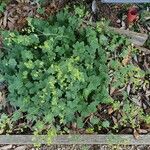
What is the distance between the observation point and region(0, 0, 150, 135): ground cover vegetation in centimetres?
357

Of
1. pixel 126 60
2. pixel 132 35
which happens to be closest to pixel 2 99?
pixel 126 60

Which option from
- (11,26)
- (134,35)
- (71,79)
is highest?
(11,26)

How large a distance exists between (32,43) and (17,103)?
53 centimetres

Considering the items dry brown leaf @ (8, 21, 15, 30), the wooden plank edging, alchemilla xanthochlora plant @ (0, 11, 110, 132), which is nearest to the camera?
alchemilla xanthochlora plant @ (0, 11, 110, 132)

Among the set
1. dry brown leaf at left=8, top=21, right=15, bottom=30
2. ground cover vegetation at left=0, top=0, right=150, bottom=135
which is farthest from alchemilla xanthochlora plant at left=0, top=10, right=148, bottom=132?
dry brown leaf at left=8, top=21, right=15, bottom=30

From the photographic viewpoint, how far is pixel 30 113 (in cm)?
364

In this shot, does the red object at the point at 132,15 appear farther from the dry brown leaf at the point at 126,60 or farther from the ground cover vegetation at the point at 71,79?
the dry brown leaf at the point at 126,60

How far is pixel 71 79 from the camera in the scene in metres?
3.54

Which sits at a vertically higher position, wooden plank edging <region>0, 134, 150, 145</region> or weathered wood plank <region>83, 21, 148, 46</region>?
weathered wood plank <region>83, 21, 148, 46</region>

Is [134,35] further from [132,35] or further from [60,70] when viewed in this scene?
[60,70]

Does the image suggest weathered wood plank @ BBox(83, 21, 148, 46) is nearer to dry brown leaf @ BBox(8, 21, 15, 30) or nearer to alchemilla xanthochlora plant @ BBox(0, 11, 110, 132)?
alchemilla xanthochlora plant @ BBox(0, 11, 110, 132)

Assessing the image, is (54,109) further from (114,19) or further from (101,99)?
(114,19)

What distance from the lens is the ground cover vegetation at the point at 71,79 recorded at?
3.57 meters

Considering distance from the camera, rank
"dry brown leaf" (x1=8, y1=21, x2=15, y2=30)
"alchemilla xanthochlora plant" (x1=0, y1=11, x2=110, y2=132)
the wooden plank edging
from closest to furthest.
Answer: "alchemilla xanthochlora plant" (x1=0, y1=11, x2=110, y2=132), the wooden plank edging, "dry brown leaf" (x1=8, y1=21, x2=15, y2=30)
